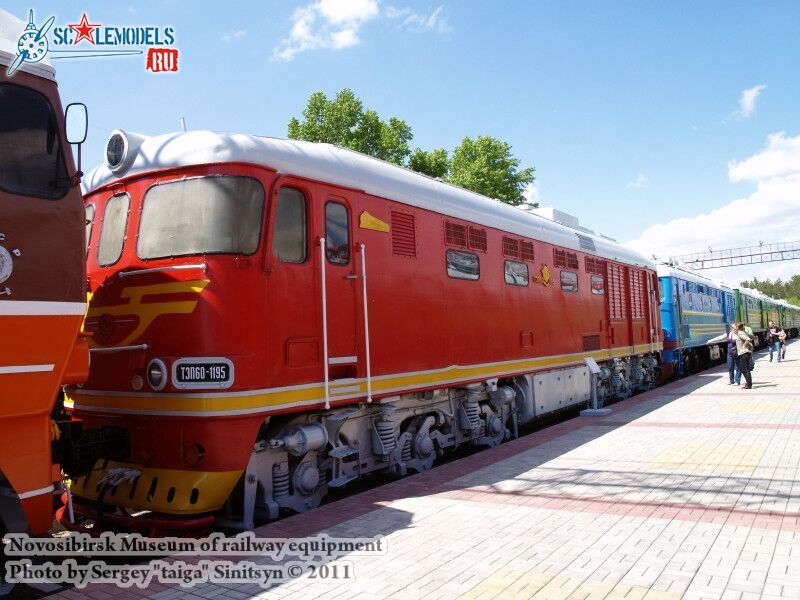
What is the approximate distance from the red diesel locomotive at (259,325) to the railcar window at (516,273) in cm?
161

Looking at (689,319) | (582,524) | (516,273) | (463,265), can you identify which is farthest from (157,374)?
(689,319)

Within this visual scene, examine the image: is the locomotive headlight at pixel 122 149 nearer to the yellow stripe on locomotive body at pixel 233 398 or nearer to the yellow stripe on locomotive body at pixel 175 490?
the yellow stripe on locomotive body at pixel 233 398

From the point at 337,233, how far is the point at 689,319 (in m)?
17.4

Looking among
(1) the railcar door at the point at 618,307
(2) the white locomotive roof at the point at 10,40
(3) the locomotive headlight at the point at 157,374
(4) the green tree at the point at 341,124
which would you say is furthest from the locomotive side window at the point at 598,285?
(4) the green tree at the point at 341,124

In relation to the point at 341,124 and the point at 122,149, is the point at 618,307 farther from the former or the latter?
the point at 341,124

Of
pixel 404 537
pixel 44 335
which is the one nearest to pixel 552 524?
pixel 404 537

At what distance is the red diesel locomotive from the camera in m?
5.34

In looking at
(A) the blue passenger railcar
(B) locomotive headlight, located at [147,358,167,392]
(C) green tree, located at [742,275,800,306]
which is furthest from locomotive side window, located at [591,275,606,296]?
(C) green tree, located at [742,275,800,306]

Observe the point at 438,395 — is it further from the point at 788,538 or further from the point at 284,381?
the point at 788,538

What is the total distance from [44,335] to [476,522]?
3.65m

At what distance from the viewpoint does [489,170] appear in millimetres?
33938

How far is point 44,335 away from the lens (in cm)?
405

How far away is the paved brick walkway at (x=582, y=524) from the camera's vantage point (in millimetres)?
3979

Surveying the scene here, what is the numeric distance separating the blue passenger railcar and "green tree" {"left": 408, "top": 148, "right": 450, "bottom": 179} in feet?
46.4
